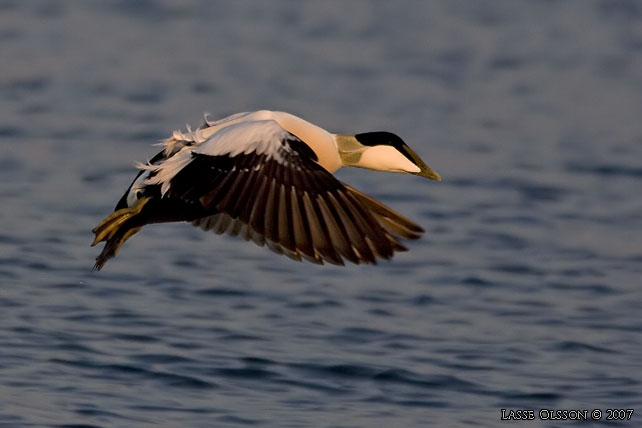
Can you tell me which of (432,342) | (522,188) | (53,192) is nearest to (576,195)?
(522,188)

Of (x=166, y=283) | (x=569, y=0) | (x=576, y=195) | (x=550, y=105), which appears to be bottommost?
(x=166, y=283)

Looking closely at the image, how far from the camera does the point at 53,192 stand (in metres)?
8.55

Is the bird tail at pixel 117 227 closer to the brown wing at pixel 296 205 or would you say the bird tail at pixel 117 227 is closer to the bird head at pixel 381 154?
the brown wing at pixel 296 205

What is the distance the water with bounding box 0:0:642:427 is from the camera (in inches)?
246

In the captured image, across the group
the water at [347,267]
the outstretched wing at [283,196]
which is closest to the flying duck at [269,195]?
the outstretched wing at [283,196]

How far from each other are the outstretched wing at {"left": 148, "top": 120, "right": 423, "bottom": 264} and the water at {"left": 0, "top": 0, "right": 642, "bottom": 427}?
42.9 inches

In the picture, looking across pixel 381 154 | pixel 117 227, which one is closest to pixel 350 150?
pixel 381 154

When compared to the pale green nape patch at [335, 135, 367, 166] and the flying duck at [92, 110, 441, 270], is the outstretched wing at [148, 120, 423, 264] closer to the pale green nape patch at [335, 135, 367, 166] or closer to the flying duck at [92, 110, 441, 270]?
the flying duck at [92, 110, 441, 270]

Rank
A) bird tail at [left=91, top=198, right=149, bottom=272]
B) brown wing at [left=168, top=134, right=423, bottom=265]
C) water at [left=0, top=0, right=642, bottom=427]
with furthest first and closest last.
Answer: water at [left=0, top=0, right=642, bottom=427]
bird tail at [left=91, top=198, right=149, bottom=272]
brown wing at [left=168, top=134, right=423, bottom=265]

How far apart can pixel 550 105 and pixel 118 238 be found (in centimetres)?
541

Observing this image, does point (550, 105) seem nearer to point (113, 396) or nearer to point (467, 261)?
point (467, 261)

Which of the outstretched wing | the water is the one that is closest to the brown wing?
the outstretched wing

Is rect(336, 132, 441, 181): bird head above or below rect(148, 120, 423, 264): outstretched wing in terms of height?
above

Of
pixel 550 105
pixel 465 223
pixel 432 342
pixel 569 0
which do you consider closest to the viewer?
pixel 432 342
